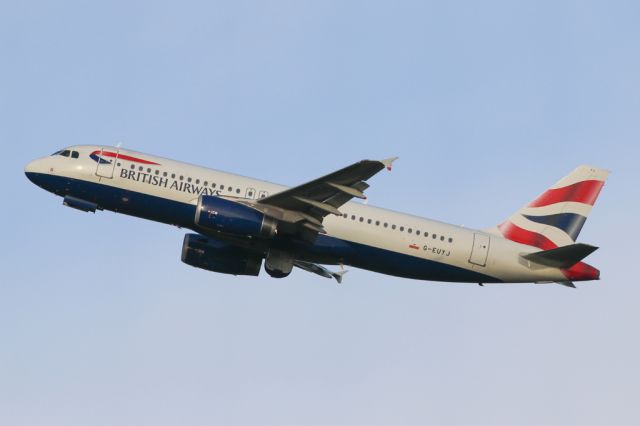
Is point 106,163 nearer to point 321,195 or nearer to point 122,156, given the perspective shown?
point 122,156

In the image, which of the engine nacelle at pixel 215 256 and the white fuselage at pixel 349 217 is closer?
the white fuselage at pixel 349 217

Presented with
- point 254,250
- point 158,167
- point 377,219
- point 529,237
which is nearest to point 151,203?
point 158,167

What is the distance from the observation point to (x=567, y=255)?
50.4 meters

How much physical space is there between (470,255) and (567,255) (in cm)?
455

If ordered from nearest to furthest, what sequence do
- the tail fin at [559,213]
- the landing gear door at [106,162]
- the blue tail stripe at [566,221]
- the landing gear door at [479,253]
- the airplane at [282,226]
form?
the airplane at [282,226], the landing gear door at [106,162], the landing gear door at [479,253], the tail fin at [559,213], the blue tail stripe at [566,221]

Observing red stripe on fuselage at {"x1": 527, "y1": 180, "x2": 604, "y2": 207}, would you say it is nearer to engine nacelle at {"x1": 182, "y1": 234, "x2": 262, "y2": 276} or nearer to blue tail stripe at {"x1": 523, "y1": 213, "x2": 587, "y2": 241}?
blue tail stripe at {"x1": 523, "y1": 213, "x2": 587, "y2": 241}

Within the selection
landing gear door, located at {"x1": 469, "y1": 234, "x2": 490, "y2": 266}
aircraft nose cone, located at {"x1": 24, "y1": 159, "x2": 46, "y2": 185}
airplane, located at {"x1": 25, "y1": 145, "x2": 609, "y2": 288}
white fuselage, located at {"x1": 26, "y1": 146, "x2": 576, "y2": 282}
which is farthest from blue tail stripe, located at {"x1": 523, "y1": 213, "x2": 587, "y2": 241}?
aircraft nose cone, located at {"x1": 24, "y1": 159, "x2": 46, "y2": 185}

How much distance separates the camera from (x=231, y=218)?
159 feet

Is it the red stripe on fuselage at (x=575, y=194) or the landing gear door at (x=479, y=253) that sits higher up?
the red stripe on fuselage at (x=575, y=194)

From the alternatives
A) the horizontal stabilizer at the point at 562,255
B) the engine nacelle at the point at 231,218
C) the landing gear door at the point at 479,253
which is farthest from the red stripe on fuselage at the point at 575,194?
the engine nacelle at the point at 231,218

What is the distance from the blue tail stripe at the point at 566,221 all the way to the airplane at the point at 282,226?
136cm

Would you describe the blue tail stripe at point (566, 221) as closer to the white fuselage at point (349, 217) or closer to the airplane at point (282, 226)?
the airplane at point (282, 226)

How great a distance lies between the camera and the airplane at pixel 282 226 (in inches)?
1934

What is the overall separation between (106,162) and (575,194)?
2340cm
